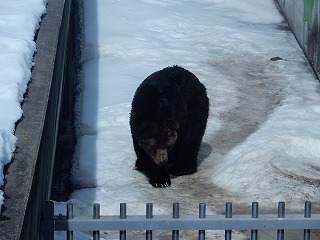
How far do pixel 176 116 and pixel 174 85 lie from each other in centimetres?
33

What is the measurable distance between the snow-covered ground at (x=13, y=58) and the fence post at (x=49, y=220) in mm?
271

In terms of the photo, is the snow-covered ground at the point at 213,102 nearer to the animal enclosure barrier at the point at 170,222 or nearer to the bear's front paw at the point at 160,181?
the bear's front paw at the point at 160,181

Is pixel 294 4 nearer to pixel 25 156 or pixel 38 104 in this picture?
pixel 38 104

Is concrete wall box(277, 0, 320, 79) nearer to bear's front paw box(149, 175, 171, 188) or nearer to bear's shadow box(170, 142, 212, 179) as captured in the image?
bear's shadow box(170, 142, 212, 179)

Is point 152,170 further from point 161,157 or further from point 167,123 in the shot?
point 167,123

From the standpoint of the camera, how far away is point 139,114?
727 centimetres

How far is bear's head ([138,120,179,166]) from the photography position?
7094 mm

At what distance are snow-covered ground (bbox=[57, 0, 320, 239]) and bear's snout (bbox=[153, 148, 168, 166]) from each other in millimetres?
274

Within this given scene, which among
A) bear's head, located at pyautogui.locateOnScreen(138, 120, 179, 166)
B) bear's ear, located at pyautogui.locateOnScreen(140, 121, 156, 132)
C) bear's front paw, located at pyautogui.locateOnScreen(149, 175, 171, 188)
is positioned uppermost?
bear's ear, located at pyautogui.locateOnScreen(140, 121, 156, 132)

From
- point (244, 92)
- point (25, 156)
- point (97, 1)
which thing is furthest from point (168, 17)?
point (25, 156)

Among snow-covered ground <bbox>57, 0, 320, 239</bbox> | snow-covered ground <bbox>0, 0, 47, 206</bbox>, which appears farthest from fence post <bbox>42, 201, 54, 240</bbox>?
snow-covered ground <bbox>57, 0, 320, 239</bbox>

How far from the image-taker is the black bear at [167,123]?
715 centimetres

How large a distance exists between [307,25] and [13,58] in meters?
6.54

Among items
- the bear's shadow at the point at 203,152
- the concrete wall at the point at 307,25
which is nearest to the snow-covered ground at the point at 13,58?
the bear's shadow at the point at 203,152
